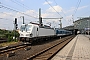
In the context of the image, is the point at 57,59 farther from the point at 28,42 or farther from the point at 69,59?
the point at 28,42

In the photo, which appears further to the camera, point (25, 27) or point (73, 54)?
point (25, 27)

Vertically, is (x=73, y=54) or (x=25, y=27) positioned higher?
(x=25, y=27)

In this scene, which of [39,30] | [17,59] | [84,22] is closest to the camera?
[17,59]

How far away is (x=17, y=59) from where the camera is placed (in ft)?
36.4

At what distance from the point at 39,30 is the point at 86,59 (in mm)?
15808

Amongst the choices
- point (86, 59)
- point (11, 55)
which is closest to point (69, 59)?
point (86, 59)

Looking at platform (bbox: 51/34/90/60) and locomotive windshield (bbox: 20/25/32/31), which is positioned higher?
locomotive windshield (bbox: 20/25/32/31)

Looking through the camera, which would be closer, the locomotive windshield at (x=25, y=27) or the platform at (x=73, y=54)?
the platform at (x=73, y=54)

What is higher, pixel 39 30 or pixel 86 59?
pixel 39 30

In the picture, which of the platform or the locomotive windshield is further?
the locomotive windshield

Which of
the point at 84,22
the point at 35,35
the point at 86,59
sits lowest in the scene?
the point at 86,59

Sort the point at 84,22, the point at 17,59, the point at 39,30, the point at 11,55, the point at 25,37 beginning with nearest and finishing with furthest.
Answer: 1. the point at 17,59
2. the point at 11,55
3. the point at 25,37
4. the point at 39,30
5. the point at 84,22

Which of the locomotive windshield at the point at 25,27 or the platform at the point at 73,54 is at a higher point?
the locomotive windshield at the point at 25,27

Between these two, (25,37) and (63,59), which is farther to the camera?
(25,37)
